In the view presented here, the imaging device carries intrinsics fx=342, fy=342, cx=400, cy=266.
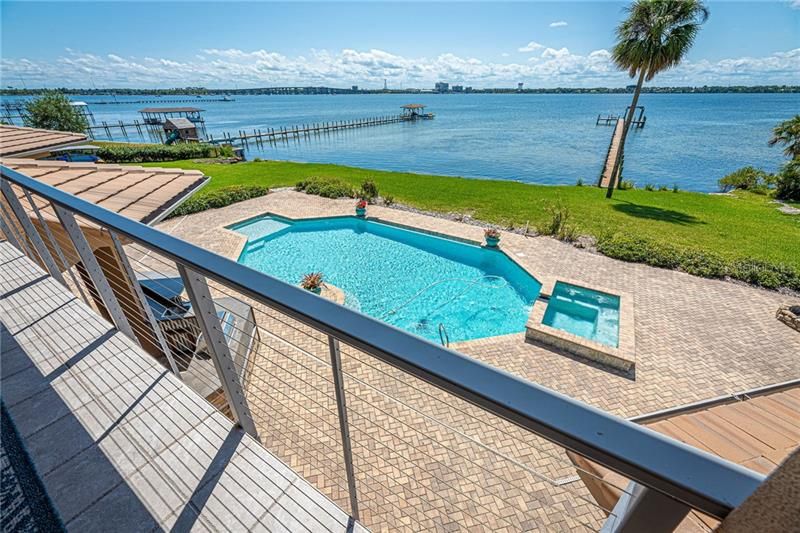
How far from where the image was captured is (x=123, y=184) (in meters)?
5.14

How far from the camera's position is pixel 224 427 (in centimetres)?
212

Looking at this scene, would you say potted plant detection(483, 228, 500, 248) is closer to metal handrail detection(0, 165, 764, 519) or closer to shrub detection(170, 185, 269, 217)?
metal handrail detection(0, 165, 764, 519)

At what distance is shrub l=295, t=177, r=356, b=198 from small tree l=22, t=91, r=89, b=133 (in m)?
32.7

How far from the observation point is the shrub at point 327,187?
57.2 feet

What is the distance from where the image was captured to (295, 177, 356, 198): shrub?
57.2 ft

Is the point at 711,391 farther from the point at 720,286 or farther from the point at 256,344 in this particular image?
the point at 256,344

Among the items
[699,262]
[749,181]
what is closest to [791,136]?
[749,181]

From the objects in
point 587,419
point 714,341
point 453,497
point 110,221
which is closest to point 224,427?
point 110,221

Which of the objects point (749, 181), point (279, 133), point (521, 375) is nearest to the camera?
point (521, 375)

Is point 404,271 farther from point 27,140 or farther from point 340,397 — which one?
point 340,397

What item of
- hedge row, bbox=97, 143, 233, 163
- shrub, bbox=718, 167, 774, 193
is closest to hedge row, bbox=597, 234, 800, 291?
shrub, bbox=718, 167, 774, 193

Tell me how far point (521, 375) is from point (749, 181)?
27.4 m

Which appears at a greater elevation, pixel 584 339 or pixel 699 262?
pixel 584 339

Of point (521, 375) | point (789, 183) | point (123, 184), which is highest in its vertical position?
point (123, 184)
